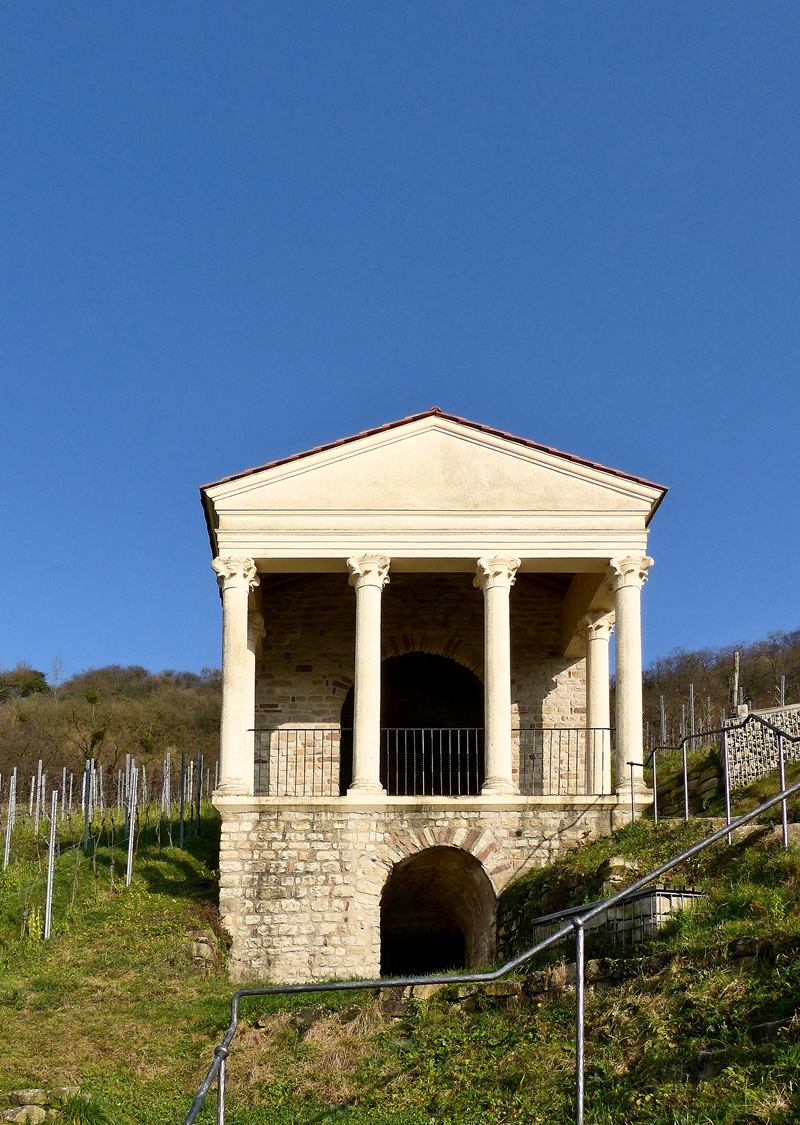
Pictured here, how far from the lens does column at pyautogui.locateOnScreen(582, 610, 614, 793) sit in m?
21.9

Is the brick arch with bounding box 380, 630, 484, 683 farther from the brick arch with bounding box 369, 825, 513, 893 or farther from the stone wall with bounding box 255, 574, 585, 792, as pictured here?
the brick arch with bounding box 369, 825, 513, 893

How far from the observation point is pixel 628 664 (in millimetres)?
19859

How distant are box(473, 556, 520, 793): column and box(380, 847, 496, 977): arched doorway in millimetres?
1305

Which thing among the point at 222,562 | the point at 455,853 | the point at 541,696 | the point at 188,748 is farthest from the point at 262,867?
the point at 188,748

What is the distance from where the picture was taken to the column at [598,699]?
71.7ft

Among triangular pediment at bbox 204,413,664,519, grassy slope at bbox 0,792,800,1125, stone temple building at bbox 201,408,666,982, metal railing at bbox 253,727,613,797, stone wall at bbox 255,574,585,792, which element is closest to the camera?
grassy slope at bbox 0,792,800,1125

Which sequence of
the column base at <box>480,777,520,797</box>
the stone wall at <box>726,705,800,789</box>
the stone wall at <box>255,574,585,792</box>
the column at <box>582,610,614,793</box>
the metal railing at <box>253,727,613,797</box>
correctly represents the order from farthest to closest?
the stone wall at <box>726,705,800,789</box> < the stone wall at <box>255,574,585,792</box> < the metal railing at <box>253,727,613,797</box> < the column at <box>582,610,614,793</box> < the column base at <box>480,777,520,797</box>

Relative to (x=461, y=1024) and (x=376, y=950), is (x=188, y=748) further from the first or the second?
(x=461, y=1024)

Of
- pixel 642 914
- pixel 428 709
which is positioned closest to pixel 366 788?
pixel 642 914

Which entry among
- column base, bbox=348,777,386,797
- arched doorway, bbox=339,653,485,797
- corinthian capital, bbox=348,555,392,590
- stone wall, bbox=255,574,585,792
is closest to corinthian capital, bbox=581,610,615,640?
stone wall, bbox=255,574,585,792

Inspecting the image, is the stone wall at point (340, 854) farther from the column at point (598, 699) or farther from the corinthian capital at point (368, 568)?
the corinthian capital at point (368, 568)

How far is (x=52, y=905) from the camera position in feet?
63.3

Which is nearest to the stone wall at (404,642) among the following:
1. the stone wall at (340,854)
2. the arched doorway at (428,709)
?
the arched doorway at (428,709)

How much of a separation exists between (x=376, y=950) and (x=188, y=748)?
100 ft
